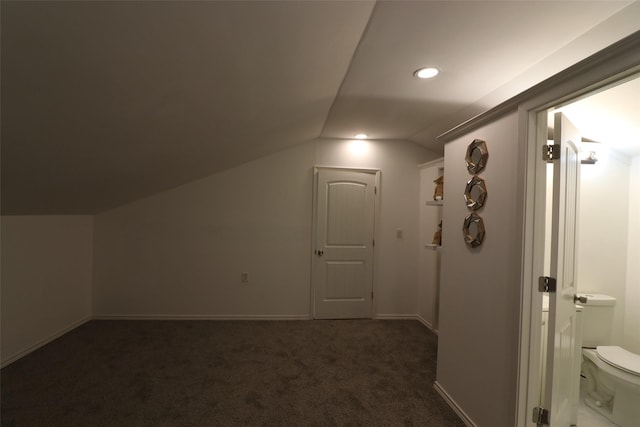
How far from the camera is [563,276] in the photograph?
64.6 inches

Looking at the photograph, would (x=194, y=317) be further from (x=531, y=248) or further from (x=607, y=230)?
(x=607, y=230)

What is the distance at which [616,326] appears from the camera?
252 cm

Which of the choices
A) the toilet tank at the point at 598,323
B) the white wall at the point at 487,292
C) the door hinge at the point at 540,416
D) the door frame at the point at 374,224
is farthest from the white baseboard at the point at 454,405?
the door frame at the point at 374,224

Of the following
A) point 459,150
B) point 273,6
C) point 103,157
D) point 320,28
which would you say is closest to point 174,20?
point 273,6

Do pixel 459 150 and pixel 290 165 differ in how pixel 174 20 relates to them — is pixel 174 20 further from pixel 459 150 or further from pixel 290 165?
pixel 290 165

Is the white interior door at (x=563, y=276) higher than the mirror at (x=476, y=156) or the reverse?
the reverse

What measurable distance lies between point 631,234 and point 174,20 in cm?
367

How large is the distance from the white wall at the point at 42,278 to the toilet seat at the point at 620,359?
473 cm

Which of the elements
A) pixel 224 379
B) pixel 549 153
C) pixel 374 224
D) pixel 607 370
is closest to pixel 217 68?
pixel 549 153

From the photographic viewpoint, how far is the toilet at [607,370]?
6.34ft

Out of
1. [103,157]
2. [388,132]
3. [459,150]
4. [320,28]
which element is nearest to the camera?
[320,28]

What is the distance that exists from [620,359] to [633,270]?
96cm

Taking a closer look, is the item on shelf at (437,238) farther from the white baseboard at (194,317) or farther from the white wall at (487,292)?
the white baseboard at (194,317)

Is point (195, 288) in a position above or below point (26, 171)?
below
